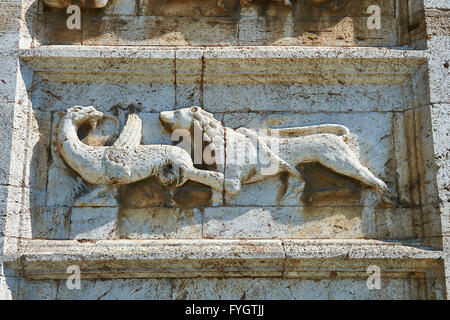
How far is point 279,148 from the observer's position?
481 centimetres

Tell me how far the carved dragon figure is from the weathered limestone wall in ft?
0.37

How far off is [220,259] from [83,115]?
175 centimetres

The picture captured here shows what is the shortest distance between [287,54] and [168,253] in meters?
2.05

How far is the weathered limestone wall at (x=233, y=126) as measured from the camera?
4488mm

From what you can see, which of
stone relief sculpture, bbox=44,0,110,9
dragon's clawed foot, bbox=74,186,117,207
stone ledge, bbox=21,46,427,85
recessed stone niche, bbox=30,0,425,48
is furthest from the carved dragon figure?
stone relief sculpture, bbox=44,0,110,9

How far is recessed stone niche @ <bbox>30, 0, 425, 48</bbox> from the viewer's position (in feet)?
16.9

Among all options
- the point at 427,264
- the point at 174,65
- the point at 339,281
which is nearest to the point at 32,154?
the point at 174,65

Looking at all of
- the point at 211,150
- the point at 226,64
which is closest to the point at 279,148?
the point at 211,150

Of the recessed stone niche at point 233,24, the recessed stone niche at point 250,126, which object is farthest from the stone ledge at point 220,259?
the recessed stone niche at point 233,24

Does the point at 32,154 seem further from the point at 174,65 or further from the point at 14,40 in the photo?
the point at 174,65

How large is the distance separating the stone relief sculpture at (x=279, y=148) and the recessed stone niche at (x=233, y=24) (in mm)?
823

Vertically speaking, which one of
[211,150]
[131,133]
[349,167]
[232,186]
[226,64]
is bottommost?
[232,186]

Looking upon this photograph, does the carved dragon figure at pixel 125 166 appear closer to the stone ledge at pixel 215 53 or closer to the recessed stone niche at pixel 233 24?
the stone ledge at pixel 215 53

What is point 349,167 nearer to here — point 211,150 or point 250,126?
point 250,126
